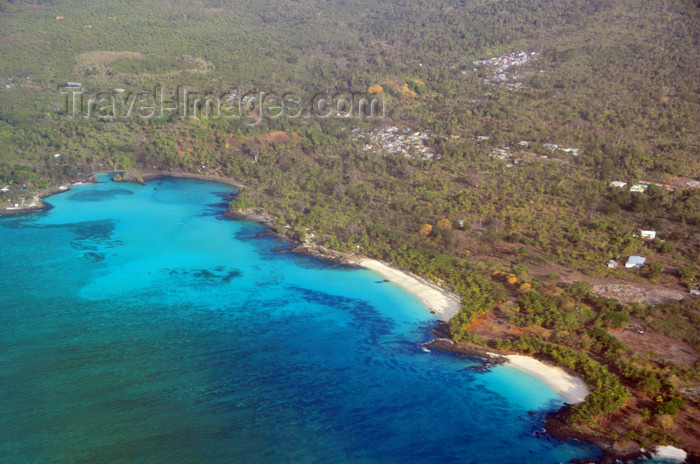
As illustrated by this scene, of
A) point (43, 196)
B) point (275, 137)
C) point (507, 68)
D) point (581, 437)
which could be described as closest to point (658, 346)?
point (581, 437)

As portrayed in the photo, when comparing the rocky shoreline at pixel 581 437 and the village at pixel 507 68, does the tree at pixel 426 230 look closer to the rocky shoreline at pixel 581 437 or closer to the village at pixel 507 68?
the rocky shoreline at pixel 581 437

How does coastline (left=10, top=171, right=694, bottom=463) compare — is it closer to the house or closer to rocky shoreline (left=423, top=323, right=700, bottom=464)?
rocky shoreline (left=423, top=323, right=700, bottom=464)

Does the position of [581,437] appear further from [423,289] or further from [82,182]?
[82,182]

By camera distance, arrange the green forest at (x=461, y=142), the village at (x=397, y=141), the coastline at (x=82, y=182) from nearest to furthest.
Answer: the green forest at (x=461, y=142)
the coastline at (x=82, y=182)
the village at (x=397, y=141)

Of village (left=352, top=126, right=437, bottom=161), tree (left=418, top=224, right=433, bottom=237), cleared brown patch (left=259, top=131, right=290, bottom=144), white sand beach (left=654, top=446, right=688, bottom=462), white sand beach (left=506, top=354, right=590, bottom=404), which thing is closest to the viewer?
white sand beach (left=654, top=446, right=688, bottom=462)

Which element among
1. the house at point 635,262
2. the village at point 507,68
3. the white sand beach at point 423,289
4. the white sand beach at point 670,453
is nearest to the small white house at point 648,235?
the house at point 635,262

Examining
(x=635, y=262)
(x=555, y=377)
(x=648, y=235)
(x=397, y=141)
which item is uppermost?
(x=397, y=141)

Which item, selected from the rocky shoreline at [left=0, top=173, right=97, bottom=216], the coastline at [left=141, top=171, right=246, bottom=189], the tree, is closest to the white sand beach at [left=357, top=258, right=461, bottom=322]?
the tree
